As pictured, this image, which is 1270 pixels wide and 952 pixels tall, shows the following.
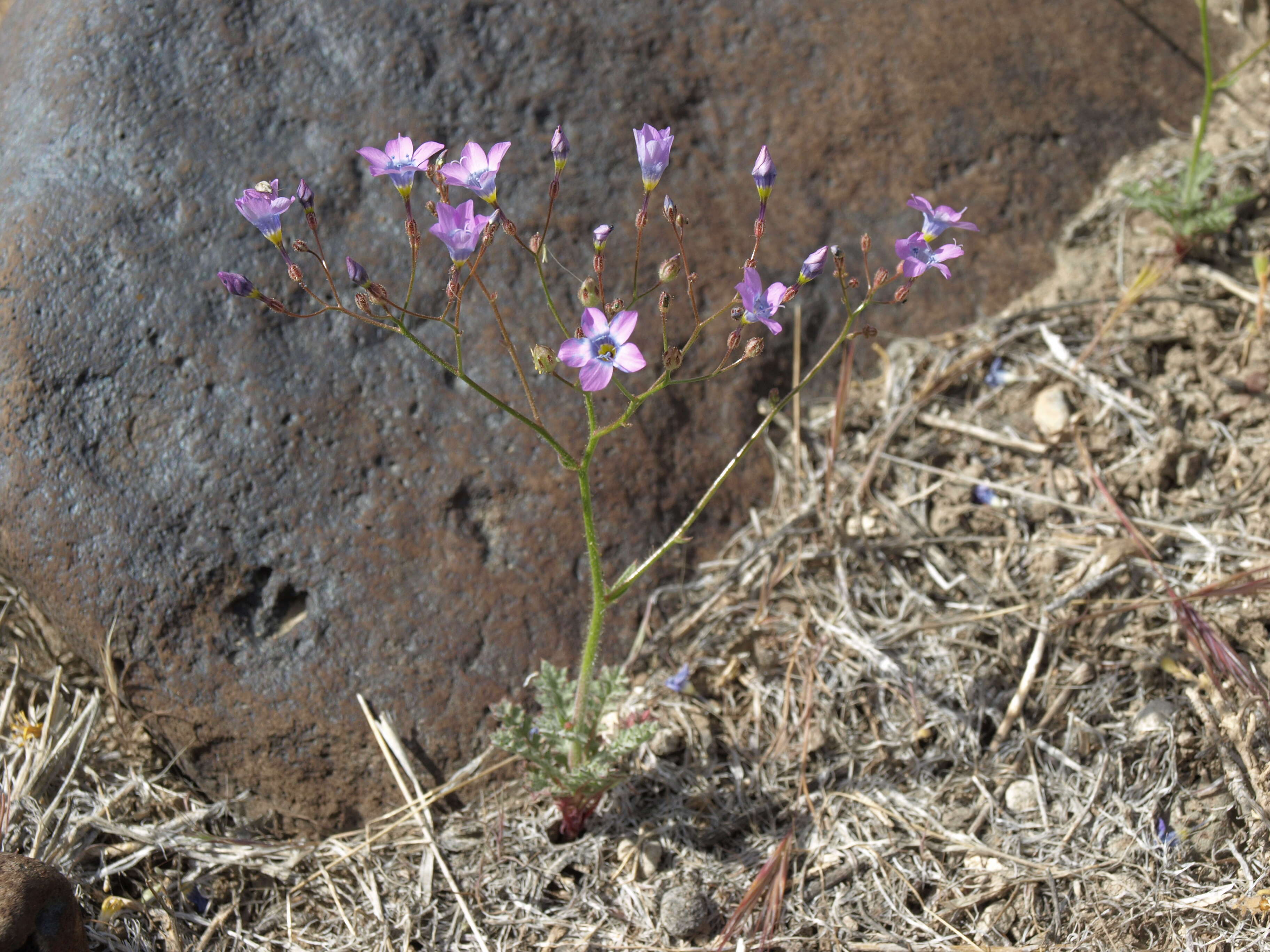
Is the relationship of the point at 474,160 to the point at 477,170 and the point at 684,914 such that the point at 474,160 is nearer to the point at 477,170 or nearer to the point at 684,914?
the point at 477,170

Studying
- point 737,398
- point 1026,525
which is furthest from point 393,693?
point 1026,525

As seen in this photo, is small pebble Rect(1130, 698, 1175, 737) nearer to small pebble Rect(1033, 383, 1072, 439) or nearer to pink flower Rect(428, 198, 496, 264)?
small pebble Rect(1033, 383, 1072, 439)

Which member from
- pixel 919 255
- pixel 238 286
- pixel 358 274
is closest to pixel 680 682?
pixel 919 255

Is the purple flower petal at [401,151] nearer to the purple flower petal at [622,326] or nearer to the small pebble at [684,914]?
the purple flower petal at [622,326]

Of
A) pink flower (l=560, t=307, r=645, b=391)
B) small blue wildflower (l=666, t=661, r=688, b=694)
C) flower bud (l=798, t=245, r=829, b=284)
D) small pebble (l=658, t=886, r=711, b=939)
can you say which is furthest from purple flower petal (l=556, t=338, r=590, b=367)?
small pebble (l=658, t=886, r=711, b=939)

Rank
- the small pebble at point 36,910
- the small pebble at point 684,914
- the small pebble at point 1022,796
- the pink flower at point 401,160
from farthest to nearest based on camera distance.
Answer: the small pebble at point 1022,796
the small pebble at point 684,914
the small pebble at point 36,910
the pink flower at point 401,160

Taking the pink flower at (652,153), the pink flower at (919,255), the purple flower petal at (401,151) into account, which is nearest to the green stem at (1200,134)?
the pink flower at (919,255)

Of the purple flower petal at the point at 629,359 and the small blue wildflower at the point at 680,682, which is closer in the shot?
the purple flower petal at the point at 629,359

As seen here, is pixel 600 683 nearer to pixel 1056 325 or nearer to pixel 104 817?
pixel 104 817
